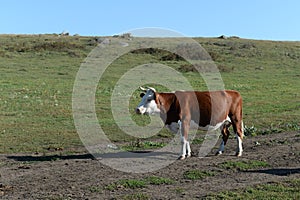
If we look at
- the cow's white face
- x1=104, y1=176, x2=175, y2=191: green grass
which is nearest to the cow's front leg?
the cow's white face

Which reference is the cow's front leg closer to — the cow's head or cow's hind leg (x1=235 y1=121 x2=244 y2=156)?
the cow's head

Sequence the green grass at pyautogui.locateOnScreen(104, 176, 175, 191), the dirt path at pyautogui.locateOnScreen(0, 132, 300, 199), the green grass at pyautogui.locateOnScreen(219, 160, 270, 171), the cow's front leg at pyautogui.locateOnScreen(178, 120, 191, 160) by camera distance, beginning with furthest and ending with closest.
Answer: the cow's front leg at pyautogui.locateOnScreen(178, 120, 191, 160)
the green grass at pyautogui.locateOnScreen(219, 160, 270, 171)
the green grass at pyautogui.locateOnScreen(104, 176, 175, 191)
the dirt path at pyautogui.locateOnScreen(0, 132, 300, 199)

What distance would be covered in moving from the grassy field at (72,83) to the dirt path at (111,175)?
327cm

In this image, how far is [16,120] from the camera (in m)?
20.8

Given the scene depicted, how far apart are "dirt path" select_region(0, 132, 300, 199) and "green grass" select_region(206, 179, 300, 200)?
332 millimetres

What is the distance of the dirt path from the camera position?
391 inches

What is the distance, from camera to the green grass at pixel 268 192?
9.36 m

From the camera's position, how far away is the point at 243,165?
12.0m

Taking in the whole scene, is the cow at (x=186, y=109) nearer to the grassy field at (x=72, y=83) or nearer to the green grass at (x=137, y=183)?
the green grass at (x=137, y=183)

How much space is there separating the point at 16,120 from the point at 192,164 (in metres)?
10.8

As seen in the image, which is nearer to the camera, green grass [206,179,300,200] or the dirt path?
green grass [206,179,300,200]

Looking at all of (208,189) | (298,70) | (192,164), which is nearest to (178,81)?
(298,70)

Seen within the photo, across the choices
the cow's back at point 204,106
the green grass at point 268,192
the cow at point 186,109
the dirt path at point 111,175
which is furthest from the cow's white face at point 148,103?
the green grass at point 268,192

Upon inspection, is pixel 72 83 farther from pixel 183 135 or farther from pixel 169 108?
pixel 183 135
